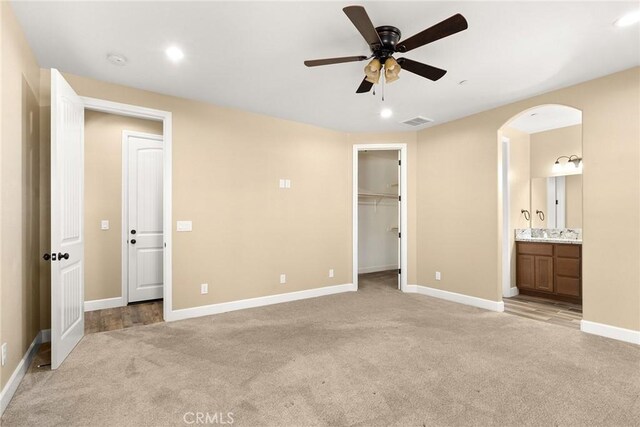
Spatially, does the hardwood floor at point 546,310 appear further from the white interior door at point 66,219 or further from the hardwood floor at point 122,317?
the white interior door at point 66,219

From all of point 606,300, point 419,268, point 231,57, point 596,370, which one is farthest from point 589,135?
point 231,57

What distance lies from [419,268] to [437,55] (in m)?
3.32

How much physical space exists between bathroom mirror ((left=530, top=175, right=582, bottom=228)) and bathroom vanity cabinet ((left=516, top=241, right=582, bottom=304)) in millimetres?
576

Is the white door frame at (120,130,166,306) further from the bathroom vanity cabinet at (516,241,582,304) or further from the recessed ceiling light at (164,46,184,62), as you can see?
the bathroom vanity cabinet at (516,241,582,304)

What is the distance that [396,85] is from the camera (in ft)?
11.2

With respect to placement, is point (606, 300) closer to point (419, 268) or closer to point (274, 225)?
point (419, 268)

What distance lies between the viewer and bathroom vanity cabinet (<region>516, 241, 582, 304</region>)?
14.9 feet

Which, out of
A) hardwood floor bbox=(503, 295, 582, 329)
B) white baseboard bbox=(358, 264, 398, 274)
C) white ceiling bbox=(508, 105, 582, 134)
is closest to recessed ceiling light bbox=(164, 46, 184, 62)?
white ceiling bbox=(508, 105, 582, 134)

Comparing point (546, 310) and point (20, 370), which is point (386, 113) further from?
point (20, 370)

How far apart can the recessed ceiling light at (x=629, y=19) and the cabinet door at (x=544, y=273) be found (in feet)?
10.9

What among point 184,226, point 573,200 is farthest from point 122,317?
point 573,200

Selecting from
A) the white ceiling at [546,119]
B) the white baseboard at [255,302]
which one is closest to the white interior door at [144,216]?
the white baseboard at [255,302]

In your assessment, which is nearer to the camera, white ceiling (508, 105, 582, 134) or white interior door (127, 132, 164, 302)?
white ceiling (508, 105, 582, 134)

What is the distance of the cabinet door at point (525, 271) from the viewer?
4.97 meters
